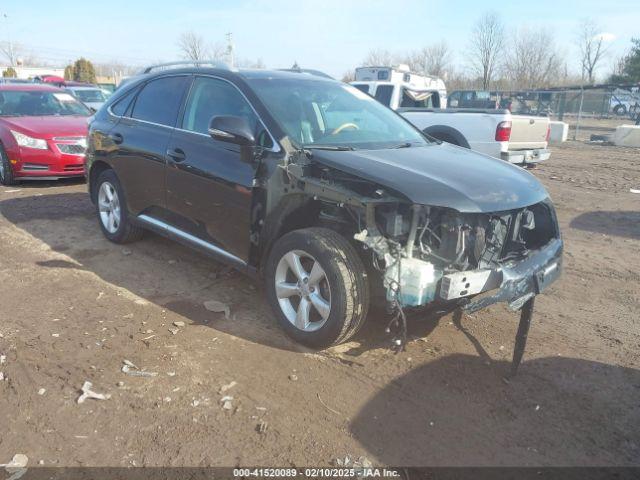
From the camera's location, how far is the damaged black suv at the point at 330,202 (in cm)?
314

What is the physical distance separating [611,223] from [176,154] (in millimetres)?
5869

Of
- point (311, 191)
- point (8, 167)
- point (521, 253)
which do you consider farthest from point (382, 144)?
point (8, 167)

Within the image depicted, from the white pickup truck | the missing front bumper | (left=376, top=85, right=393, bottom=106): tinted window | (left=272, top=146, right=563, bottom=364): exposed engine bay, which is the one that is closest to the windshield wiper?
(left=272, top=146, right=563, bottom=364): exposed engine bay

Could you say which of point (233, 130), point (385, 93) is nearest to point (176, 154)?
point (233, 130)

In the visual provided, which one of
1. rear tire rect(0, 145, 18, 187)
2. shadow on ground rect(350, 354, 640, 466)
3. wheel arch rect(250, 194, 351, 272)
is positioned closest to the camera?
shadow on ground rect(350, 354, 640, 466)

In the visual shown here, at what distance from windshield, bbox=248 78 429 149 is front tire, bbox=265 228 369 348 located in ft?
2.57

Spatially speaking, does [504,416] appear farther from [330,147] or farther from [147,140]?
[147,140]

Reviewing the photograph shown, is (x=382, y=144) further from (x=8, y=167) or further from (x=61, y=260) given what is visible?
(x=8, y=167)

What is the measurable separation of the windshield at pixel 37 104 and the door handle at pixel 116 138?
188 inches

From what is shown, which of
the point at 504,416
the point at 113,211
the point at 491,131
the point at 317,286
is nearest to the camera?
the point at 504,416

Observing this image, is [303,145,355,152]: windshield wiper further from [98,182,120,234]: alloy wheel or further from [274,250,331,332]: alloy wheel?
[98,182,120,234]: alloy wheel

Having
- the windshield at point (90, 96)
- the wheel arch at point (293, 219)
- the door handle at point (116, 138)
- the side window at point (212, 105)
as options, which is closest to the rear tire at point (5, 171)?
the door handle at point (116, 138)

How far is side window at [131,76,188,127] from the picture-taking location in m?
4.64

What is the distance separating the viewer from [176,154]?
4410 mm
